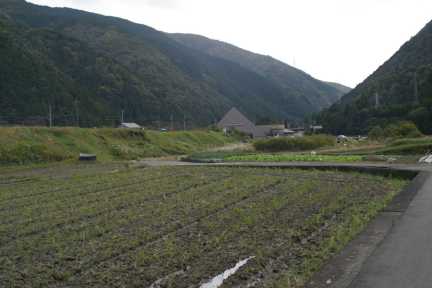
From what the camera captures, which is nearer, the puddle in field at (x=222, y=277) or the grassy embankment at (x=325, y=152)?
the puddle in field at (x=222, y=277)

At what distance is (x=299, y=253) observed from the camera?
6.35 meters

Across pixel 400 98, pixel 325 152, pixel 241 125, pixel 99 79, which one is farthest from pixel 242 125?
pixel 325 152

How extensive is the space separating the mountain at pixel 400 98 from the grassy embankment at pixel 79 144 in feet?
76.0

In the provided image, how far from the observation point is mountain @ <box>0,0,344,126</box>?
51.6 m

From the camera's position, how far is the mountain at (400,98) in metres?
49.9

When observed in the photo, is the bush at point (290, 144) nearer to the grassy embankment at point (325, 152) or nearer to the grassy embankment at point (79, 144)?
the grassy embankment at point (325, 152)

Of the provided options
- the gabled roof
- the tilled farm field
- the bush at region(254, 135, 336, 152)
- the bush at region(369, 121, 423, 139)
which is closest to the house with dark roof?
the gabled roof

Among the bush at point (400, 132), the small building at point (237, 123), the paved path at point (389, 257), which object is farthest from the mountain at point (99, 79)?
the paved path at point (389, 257)

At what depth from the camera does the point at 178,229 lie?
321 inches

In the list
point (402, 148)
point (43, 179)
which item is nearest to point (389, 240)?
point (43, 179)

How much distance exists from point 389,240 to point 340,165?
42.4ft

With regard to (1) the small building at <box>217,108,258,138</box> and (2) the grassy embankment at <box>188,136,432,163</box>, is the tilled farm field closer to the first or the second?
(2) the grassy embankment at <box>188,136,432,163</box>

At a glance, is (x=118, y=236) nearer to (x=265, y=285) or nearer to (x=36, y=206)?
(x=265, y=285)

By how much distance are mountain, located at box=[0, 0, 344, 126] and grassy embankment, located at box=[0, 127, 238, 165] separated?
15830 millimetres
